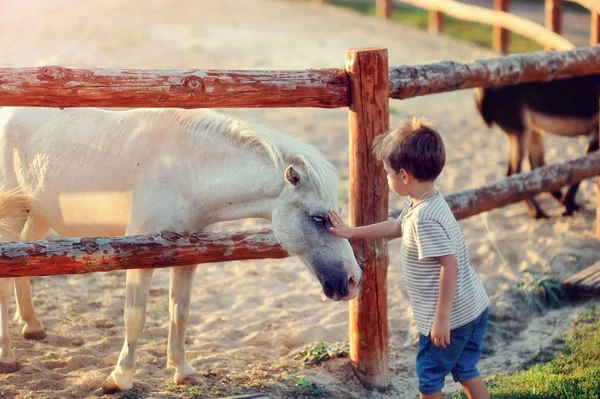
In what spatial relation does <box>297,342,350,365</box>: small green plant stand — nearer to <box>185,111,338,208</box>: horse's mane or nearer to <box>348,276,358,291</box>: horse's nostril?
<box>348,276,358,291</box>: horse's nostril

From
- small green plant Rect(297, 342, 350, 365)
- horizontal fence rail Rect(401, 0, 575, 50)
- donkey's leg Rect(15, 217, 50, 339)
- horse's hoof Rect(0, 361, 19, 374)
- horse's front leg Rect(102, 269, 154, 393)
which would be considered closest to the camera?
horse's front leg Rect(102, 269, 154, 393)

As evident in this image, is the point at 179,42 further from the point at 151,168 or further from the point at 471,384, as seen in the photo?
the point at 471,384

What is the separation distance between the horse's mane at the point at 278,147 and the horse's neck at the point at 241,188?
5 cm

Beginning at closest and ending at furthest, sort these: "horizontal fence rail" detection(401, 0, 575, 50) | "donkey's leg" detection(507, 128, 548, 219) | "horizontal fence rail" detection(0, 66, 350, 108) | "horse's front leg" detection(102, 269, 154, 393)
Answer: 1. "horizontal fence rail" detection(0, 66, 350, 108)
2. "horse's front leg" detection(102, 269, 154, 393)
3. "donkey's leg" detection(507, 128, 548, 219)
4. "horizontal fence rail" detection(401, 0, 575, 50)

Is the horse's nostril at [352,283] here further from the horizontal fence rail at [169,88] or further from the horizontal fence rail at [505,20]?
the horizontal fence rail at [505,20]

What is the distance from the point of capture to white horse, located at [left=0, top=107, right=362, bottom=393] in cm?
317

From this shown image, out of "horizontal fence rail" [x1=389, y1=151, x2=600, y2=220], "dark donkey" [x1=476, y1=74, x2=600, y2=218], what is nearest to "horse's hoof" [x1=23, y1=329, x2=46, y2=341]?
"horizontal fence rail" [x1=389, y1=151, x2=600, y2=220]

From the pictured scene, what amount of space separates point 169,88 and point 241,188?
21.4 inches

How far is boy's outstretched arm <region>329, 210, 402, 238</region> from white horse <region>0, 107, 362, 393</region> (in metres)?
0.07

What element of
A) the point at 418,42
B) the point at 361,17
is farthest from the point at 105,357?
the point at 361,17

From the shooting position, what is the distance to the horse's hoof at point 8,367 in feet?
12.2

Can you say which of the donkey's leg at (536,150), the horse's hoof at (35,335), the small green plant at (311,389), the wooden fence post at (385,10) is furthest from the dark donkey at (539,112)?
the wooden fence post at (385,10)

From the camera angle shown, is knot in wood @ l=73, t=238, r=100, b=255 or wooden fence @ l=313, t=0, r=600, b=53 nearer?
knot in wood @ l=73, t=238, r=100, b=255

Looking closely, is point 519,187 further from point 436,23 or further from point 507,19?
point 436,23
